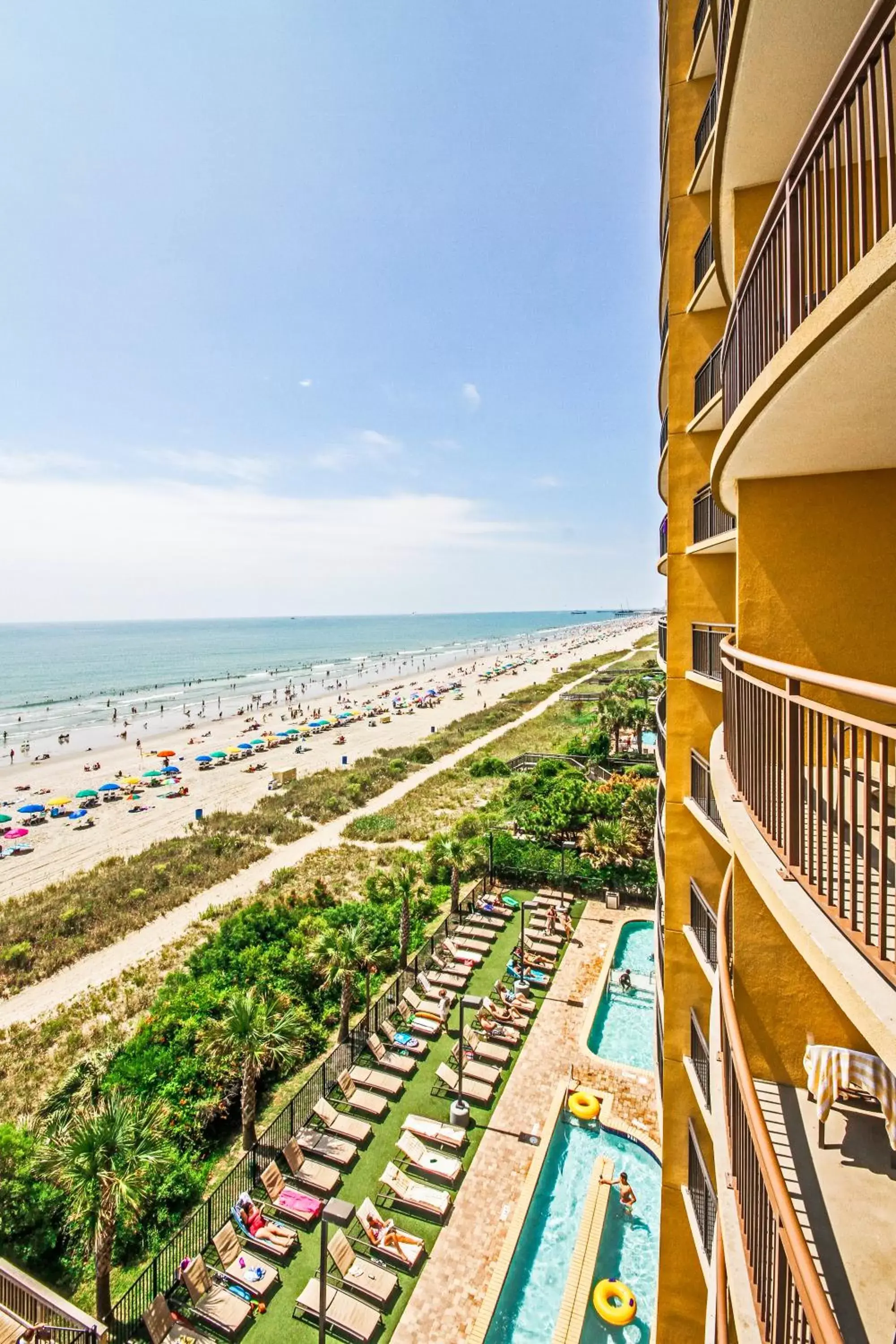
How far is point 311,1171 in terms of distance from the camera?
543 inches

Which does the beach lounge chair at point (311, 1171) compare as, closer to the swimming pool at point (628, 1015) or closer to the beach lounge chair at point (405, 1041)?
the beach lounge chair at point (405, 1041)

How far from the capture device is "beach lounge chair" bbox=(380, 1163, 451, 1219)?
12.9 metres

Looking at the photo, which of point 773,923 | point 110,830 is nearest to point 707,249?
point 773,923

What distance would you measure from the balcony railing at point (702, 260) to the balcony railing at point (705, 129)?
1.15 meters

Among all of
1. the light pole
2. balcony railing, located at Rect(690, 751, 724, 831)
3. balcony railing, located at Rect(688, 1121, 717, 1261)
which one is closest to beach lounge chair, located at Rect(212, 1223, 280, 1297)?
the light pole

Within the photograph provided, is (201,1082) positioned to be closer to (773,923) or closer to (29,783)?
(773,923)

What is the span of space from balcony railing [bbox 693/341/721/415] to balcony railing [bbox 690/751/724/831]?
19.6ft

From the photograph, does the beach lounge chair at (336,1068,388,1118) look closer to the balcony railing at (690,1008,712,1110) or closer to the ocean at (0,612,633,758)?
the balcony railing at (690,1008,712,1110)

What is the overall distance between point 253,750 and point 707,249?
200 ft

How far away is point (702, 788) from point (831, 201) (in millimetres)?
9231

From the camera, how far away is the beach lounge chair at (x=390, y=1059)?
56.1 ft

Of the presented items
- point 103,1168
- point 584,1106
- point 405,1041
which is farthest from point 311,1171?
point 584,1106

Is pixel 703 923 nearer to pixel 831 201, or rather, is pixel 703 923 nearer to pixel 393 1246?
pixel 393 1246

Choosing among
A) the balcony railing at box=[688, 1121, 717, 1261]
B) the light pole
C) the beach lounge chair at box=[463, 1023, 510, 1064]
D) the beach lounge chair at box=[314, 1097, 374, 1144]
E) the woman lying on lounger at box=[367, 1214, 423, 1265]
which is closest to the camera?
the balcony railing at box=[688, 1121, 717, 1261]
